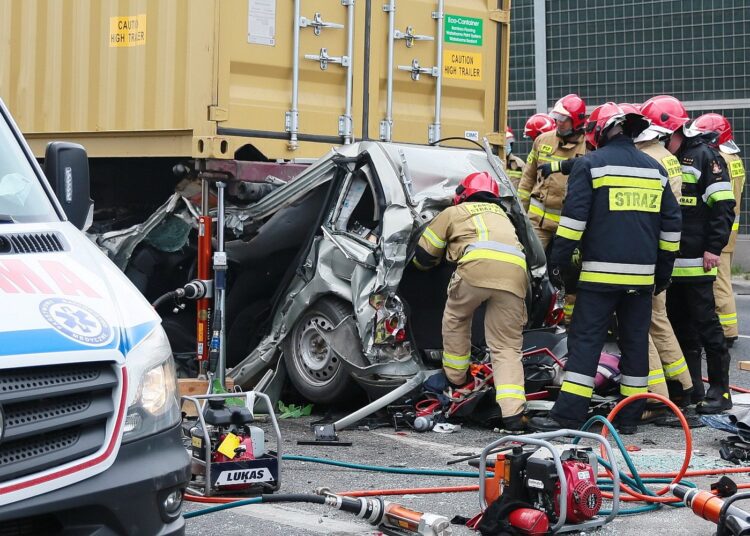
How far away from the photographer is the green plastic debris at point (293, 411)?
729 cm

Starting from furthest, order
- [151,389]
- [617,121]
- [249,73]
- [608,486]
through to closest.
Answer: [249,73] → [617,121] → [608,486] → [151,389]

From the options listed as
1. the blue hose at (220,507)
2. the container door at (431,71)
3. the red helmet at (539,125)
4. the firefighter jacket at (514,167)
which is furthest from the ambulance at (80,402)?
the firefighter jacket at (514,167)

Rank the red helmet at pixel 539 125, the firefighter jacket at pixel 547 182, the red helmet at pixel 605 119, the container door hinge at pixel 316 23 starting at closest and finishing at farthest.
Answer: the red helmet at pixel 605 119 → the container door hinge at pixel 316 23 → the firefighter jacket at pixel 547 182 → the red helmet at pixel 539 125

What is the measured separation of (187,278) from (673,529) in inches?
167

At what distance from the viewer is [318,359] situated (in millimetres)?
7223

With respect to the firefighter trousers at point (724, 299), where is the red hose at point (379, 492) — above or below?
below

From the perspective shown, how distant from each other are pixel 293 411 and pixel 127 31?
2.90 metres

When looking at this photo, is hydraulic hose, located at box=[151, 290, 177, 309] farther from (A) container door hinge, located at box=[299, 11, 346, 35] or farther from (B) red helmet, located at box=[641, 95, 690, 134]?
(B) red helmet, located at box=[641, 95, 690, 134]

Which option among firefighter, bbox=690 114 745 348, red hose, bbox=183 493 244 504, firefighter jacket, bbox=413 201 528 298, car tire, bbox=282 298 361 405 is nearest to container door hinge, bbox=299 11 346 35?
firefighter jacket, bbox=413 201 528 298

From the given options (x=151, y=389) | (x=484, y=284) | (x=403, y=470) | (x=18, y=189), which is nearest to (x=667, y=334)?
(x=484, y=284)

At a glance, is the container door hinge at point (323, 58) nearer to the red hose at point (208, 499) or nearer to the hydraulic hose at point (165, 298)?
the hydraulic hose at point (165, 298)

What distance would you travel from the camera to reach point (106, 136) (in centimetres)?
839

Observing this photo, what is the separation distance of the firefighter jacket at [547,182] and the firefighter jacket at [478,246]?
224cm

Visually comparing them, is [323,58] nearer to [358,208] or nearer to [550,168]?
[358,208]
